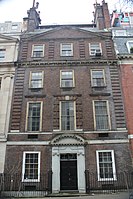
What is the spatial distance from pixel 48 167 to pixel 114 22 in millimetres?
32593

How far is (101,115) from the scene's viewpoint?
754 inches

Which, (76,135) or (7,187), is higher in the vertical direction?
(76,135)

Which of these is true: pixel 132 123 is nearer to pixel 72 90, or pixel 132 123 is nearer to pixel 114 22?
pixel 72 90

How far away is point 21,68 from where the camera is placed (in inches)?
862

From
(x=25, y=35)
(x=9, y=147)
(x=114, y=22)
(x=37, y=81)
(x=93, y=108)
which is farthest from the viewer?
(x=114, y=22)

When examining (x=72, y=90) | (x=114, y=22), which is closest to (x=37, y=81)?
(x=72, y=90)

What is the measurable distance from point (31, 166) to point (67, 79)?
8.92 meters

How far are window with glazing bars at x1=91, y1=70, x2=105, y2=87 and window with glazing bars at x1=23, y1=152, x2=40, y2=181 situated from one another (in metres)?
8.71

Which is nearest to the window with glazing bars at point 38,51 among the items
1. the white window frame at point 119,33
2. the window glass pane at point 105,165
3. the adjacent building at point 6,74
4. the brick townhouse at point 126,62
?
the adjacent building at point 6,74

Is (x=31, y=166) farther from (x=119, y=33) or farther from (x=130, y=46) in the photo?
A: (x=119, y=33)

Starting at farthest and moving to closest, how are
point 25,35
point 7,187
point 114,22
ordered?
point 114,22
point 25,35
point 7,187

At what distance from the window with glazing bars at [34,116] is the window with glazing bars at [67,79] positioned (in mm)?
3303

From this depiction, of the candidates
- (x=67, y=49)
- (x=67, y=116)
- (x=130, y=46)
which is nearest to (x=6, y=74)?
(x=67, y=49)

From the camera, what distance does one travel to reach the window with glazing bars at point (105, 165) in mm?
16670
